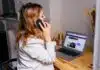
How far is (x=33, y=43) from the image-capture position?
149cm

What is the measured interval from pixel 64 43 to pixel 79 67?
0.64 m

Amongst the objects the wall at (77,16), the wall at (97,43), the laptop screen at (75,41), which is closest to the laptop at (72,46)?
the laptop screen at (75,41)

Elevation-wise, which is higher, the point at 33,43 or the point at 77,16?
the point at 77,16

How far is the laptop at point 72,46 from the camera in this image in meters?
2.20

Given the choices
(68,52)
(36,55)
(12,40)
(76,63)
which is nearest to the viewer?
(36,55)

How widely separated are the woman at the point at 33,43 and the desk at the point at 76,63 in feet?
1.05

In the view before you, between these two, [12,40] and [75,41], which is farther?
[12,40]

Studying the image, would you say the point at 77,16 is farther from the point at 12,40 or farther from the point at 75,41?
the point at 12,40

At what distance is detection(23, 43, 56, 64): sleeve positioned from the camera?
149 centimetres

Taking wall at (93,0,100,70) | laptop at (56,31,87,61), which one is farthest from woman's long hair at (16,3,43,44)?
laptop at (56,31,87,61)

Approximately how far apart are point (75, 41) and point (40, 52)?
904 millimetres

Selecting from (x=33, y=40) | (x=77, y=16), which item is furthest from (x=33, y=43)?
(x=77, y=16)

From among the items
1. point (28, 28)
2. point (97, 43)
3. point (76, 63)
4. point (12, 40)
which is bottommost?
point (76, 63)

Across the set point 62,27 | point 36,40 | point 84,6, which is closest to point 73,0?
point 84,6
